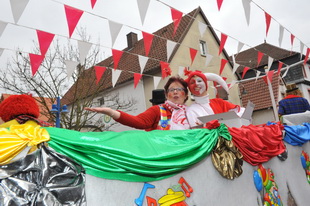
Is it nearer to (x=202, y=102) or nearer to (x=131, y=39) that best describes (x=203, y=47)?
(x=131, y=39)

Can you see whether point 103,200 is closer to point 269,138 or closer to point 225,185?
point 225,185

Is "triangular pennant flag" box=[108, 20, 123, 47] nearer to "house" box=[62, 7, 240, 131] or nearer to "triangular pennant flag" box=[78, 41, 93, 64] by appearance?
"triangular pennant flag" box=[78, 41, 93, 64]

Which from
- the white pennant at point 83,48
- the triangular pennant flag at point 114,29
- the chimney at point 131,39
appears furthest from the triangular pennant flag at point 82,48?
the chimney at point 131,39

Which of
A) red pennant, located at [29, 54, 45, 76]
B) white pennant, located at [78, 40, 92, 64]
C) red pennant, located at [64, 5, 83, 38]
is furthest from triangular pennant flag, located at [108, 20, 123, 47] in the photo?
red pennant, located at [29, 54, 45, 76]

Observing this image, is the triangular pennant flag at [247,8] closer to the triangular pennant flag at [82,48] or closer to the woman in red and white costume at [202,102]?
the woman in red and white costume at [202,102]

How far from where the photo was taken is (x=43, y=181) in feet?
3.72

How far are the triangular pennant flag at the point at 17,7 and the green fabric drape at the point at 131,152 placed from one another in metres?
2.17

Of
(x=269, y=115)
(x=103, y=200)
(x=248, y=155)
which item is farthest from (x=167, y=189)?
(x=269, y=115)

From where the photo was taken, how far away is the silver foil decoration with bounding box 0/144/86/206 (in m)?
1.06

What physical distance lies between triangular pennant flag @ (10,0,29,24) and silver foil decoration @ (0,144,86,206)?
2337mm

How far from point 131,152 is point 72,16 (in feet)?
8.76

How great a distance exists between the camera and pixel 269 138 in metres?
2.60

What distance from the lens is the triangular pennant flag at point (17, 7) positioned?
284 centimetres

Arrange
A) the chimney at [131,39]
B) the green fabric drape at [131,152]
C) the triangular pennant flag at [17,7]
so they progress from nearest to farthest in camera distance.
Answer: the green fabric drape at [131,152] → the triangular pennant flag at [17,7] → the chimney at [131,39]
